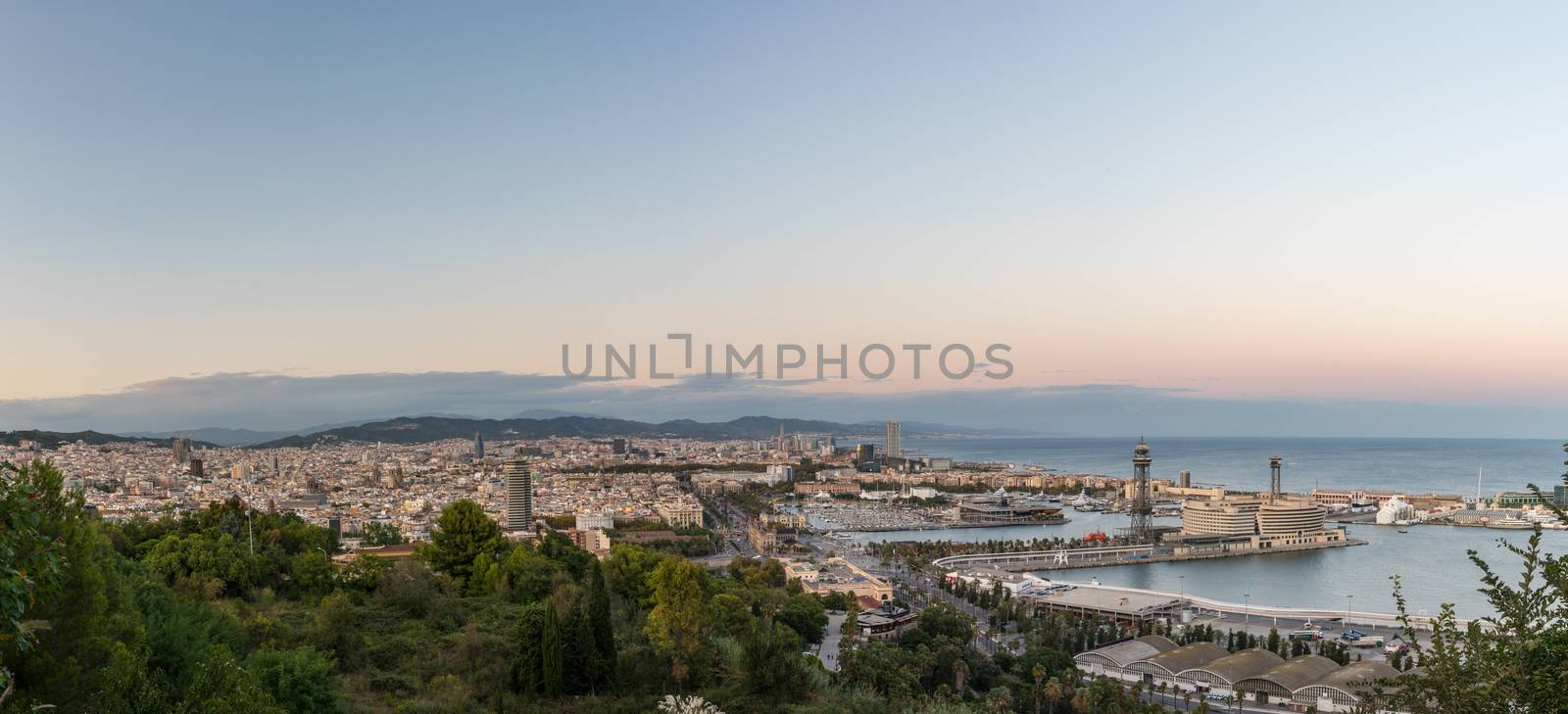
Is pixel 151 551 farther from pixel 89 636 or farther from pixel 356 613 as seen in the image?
pixel 89 636

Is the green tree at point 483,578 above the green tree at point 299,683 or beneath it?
beneath

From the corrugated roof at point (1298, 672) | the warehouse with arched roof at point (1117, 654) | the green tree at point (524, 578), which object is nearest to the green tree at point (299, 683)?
the green tree at point (524, 578)

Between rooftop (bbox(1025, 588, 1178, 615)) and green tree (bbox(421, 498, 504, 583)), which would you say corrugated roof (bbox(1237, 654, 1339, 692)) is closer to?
rooftop (bbox(1025, 588, 1178, 615))

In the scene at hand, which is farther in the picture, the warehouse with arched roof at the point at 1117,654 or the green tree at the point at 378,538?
the green tree at the point at 378,538

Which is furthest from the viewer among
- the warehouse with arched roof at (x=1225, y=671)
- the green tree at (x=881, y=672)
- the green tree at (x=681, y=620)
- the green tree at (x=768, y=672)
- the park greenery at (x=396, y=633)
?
the warehouse with arched roof at (x=1225, y=671)

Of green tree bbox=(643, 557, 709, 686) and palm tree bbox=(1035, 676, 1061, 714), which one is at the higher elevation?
green tree bbox=(643, 557, 709, 686)

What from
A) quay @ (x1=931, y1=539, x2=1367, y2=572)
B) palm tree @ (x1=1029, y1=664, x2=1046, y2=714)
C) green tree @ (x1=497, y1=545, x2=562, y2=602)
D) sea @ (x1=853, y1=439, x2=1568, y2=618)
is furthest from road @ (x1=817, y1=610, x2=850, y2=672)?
quay @ (x1=931, y1=539, x2=1367, y2=572)

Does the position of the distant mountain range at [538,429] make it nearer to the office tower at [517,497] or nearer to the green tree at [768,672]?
the office tower at [517,497]
